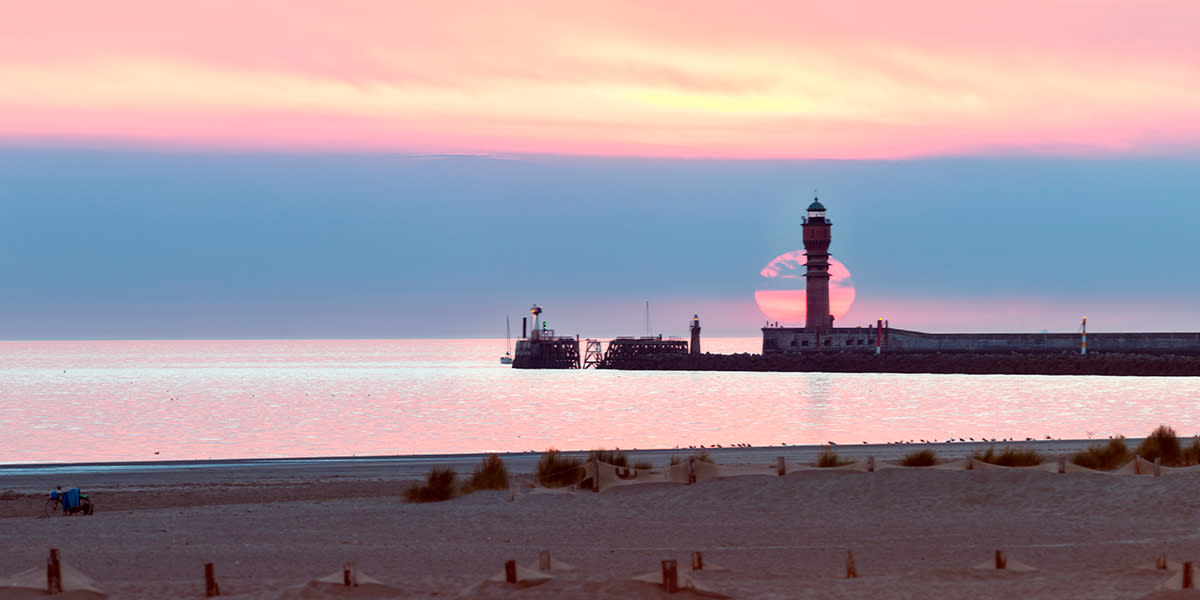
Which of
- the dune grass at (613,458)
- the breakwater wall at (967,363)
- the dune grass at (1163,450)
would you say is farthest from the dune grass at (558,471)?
the breakwater wall at (967,363)

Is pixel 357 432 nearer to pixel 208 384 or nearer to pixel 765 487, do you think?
pixel 765 487

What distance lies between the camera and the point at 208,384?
110 meters

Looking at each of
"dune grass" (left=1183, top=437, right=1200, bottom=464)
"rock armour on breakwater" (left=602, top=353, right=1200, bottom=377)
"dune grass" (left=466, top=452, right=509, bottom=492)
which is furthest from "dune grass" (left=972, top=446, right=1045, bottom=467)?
"rock armour on breakwater" (left=602, top=353, right=1200, bottom=377)

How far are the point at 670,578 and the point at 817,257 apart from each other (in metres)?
92.0

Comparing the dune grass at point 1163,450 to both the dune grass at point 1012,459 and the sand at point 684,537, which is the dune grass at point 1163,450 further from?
the sand at point 684,537

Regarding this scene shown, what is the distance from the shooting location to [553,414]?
212 feet

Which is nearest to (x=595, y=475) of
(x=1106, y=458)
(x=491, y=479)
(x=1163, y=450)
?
(x=491, y=479)

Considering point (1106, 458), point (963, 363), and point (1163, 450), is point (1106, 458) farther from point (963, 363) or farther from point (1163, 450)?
point (963, 363)

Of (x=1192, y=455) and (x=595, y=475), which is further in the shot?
(x=1192, y=455)

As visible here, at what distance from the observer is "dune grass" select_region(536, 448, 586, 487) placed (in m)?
21.9

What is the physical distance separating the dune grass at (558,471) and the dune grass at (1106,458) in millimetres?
8818

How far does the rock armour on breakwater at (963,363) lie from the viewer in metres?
90.9

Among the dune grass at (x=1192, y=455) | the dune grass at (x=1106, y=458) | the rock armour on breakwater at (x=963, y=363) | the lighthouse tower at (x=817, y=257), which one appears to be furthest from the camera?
the lighthouse tower at (x=817, y=257)

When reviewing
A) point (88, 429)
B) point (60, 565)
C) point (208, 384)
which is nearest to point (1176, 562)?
point (60, 565)
